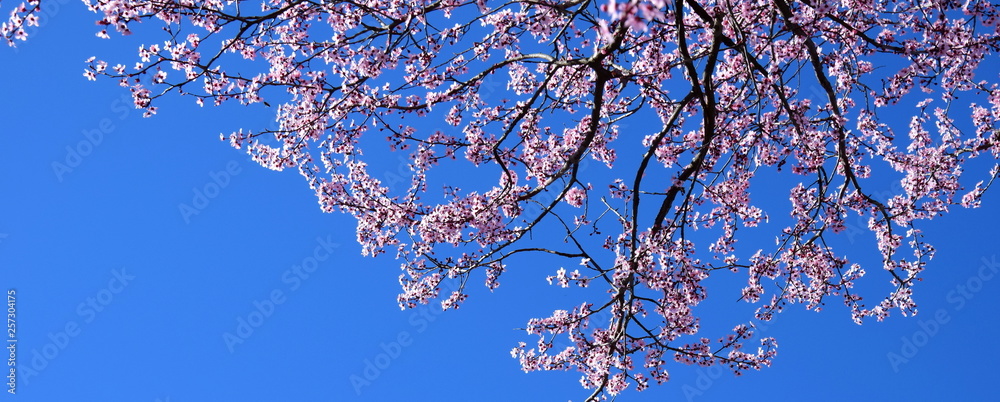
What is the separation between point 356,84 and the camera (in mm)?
6285

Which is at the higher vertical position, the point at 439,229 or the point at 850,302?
the point at 850,302

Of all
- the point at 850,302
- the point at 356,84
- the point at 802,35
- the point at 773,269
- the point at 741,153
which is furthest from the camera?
the point at 850,302

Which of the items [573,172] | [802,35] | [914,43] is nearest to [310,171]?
[573,172]

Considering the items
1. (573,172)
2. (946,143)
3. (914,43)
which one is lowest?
(573,172)

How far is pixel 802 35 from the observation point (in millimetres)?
5570

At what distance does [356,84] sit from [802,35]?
3.53 m

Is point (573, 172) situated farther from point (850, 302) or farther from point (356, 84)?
point (850, 302)

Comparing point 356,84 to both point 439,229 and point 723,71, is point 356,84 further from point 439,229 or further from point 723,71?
point 723,71

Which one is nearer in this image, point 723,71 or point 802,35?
point 802,35

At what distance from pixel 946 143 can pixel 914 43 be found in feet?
10.5

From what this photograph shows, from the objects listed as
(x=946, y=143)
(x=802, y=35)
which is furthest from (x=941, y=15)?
(x=946, y=143)

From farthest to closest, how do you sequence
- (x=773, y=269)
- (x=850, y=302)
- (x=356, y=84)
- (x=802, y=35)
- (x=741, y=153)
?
(x=850, y=302), (x=773, y=269), (x=741, y=153), (x=356, y=84), (x=802, y=35)

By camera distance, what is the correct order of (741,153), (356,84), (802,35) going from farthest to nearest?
(741,153)
(356,84)
(802,35)

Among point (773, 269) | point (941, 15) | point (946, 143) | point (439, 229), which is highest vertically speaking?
point (946, 143)
